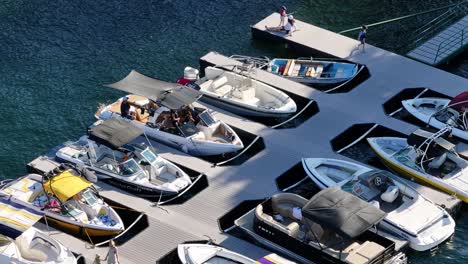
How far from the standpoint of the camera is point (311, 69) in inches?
2339

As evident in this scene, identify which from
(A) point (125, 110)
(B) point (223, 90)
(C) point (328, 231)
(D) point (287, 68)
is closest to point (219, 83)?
(B) point (223, 90)

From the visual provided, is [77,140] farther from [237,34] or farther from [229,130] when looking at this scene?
[237,34]

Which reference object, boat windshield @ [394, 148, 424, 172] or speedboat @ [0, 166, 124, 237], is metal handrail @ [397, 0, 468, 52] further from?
speedboat @ [0, 166, 124, 237]

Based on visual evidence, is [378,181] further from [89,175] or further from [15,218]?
[15,218]

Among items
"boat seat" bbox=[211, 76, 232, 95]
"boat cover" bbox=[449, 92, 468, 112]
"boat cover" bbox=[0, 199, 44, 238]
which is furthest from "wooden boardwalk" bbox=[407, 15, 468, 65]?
"boat cover" bbox=[0, 199, 44, 238]

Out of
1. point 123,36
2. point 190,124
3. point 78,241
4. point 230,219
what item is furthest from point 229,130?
point 123,36

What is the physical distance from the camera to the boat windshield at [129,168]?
4916cm

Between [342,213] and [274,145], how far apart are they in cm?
968

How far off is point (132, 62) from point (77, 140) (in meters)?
9.75

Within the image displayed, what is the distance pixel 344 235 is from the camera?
4303cm

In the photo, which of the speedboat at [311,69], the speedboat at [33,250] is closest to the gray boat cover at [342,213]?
the speedboat at [33,250]

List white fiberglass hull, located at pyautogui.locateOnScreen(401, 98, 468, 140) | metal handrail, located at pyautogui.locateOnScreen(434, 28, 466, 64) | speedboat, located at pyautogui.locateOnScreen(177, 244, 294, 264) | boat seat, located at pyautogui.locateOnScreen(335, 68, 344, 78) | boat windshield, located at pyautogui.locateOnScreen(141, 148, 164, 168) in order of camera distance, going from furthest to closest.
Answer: metal handrail, located at pyautogui.locateOnScreen(434, 28, 466, 64) < boat seat, located at pyautogui.locateOnScreen(335, 68, 344, 78) < white fiberglass hull, located at pyautogui.locateOnScreen(401, 98, 468, 140) < boat windshield, located at pyautogui.locateOnScreen(141, 148, 164, 168) < speedboat, located at pyautogui.locateOnScreen(177, 244, 294, 264)

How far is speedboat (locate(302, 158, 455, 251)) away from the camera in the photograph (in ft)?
151

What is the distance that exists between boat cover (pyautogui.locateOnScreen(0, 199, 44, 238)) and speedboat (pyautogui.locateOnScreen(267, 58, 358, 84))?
18740 millimetres
